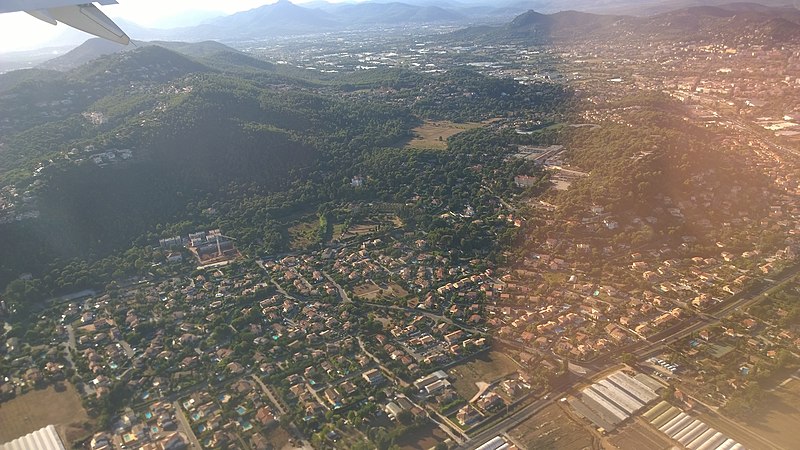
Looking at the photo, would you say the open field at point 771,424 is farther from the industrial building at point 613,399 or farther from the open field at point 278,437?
the open field at point 278,437

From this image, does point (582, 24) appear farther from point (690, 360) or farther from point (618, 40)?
point (690, 360)

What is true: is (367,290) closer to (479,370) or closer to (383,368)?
(383,368)

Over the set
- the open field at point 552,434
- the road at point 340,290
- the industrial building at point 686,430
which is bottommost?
the open field at point 552,434

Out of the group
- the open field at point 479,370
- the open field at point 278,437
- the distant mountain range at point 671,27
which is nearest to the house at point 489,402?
the open field at point 479,370

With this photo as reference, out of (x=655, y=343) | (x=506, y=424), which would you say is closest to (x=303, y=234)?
(x=506, y=424)

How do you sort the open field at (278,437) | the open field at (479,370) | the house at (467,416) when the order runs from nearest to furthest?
the open field at (278,437)
the house at (467,416)
the open field at (479,370)

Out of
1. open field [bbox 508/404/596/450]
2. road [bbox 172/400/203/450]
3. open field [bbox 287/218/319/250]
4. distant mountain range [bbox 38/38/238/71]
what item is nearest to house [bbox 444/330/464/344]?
open field [bbox 508/404/596/450]

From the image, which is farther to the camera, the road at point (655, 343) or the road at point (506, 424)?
the road at point (655, 343)
